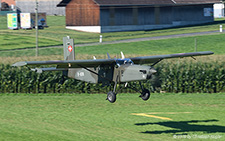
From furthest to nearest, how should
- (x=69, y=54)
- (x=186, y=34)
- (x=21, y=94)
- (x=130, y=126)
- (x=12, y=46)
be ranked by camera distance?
(x=186, y=34), (x=12, y=46), (x=21, y=94), (x=130, y=126), (x=69, y=54)

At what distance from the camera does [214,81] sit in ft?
141

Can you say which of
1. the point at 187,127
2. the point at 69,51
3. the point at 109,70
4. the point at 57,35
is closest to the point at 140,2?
the point at 57,35

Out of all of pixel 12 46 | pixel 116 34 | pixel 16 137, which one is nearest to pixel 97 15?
pixel 116 34

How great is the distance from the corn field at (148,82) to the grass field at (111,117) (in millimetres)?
1163

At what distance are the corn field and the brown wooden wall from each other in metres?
43.0

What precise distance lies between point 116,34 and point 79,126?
177 feet

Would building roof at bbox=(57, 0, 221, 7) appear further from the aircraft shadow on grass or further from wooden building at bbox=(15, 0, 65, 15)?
the aircraft shadow on grass

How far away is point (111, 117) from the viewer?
109 feet

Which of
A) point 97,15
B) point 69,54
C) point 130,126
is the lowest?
point 130,126

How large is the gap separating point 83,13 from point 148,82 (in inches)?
1854

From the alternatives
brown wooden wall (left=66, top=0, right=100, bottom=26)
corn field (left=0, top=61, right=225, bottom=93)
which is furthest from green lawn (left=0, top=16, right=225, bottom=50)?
corn field (left=0, top=61, right=225, bottom=93)

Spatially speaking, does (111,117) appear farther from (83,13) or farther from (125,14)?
(125,14)

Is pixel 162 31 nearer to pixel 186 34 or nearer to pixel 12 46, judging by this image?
pixel 186 34

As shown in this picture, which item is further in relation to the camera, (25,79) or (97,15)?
(97,15)
